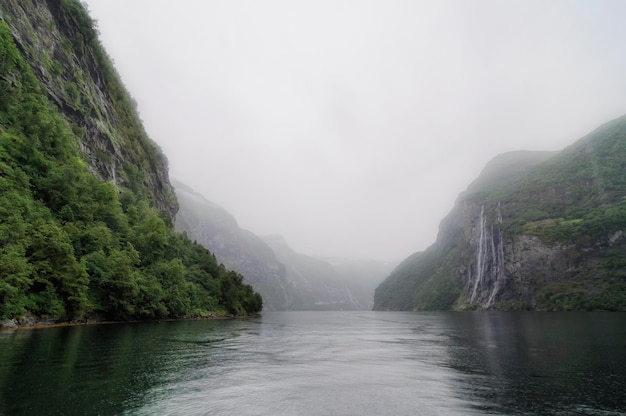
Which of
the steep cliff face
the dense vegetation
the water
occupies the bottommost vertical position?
the water

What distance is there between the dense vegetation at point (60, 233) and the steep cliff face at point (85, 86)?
788 centimetres

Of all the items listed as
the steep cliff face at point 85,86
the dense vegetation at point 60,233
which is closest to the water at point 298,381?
the dense vegetation at point 60,233

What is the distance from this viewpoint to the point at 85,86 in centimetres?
8794

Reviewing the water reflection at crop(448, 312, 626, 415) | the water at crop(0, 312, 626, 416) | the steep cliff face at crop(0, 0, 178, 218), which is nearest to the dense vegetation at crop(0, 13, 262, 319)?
the steep cliff face at crop(0, 0, 178, 218)

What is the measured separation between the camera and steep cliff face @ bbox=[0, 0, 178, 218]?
69.9 m

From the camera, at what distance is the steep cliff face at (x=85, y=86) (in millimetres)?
69875

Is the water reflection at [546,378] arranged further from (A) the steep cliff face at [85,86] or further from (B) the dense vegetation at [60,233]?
(A) the steep cliff face at [85,86]

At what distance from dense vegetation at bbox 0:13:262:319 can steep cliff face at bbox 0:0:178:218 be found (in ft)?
25.8

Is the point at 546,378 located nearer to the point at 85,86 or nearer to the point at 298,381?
the point at 298,381

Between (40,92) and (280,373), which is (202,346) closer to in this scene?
(280,373)

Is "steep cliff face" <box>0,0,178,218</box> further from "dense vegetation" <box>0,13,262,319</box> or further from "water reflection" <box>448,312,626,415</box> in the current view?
"water reflection" <box>448,312,626,415</box>

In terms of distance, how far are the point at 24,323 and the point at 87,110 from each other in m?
60.5

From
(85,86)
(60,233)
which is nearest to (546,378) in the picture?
(60,233)

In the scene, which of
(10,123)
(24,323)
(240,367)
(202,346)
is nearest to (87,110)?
(10,123)
